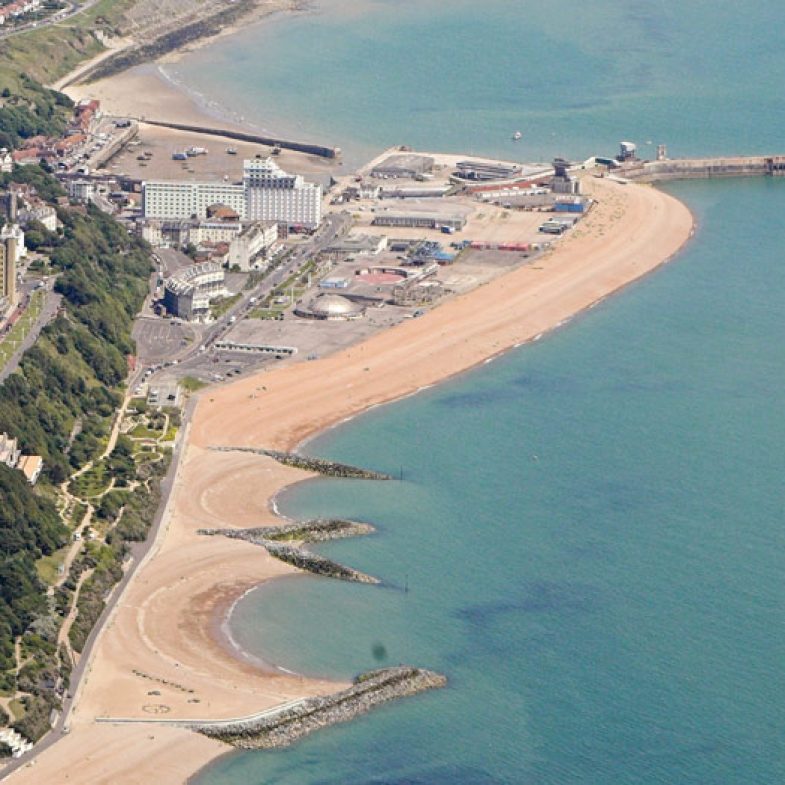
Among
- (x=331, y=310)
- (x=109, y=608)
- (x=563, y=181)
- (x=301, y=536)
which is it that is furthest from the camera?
(x=563, y=181)

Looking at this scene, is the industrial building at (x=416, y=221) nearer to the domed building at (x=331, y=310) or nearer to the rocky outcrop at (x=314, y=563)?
the domed building at (x=331, y=310)

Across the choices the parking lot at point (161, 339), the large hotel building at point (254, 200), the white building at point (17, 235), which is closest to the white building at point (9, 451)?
the parking lot at point (161, 339)

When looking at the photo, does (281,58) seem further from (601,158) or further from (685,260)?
(685,260)

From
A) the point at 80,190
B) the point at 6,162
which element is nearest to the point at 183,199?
the point at 80,190

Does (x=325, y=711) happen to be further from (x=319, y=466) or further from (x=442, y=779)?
(x=319, y=466)

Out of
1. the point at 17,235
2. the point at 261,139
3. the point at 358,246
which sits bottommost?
the point at 358,246

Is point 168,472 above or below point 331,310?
below

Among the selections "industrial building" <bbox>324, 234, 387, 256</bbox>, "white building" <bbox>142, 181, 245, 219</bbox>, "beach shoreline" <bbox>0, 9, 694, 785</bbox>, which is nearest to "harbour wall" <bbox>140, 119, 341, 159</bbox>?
"beach shoreline" <bbox>0, 9, 694, 785</bbox>

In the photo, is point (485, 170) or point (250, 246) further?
point (485, 170)
